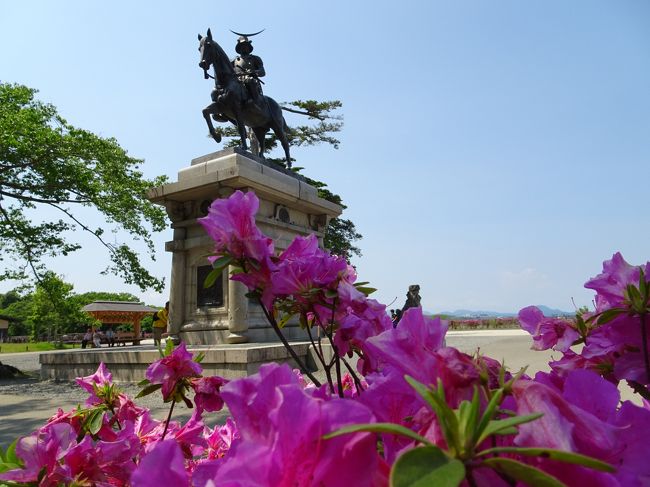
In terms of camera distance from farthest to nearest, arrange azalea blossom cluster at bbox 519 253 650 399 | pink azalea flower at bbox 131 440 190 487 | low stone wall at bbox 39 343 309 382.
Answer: low stone wall at bbox 39 343 309 382
azalea blossom cluster at bbox 519 253 650 399
pink azalea flower at bbox 131 440 190 487

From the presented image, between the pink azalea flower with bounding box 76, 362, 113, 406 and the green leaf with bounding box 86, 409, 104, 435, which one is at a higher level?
the pink azalea flower with bounding box 76, 362, 113, 406

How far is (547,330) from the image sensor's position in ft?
3.45

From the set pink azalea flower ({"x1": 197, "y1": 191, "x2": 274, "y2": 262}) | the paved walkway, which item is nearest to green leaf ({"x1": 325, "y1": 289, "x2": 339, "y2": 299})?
pink azalea flower ({"x1": 197, "y1": 191, "x2": 274, "y2": 262})

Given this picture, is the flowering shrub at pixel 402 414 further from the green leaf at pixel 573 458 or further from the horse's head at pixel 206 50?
the horse's head at pixel 206 50

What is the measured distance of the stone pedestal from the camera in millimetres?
9039

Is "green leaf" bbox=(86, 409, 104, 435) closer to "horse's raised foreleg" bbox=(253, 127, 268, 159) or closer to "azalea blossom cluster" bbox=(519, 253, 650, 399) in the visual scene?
"azalea blossom cluster" bbox=(519, 253, 650, 399)

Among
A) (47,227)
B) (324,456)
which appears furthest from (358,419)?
(47,227)

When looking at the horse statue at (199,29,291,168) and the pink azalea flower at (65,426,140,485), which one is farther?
the horse statue at (199,29,291,168)

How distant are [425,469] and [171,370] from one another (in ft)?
3.24

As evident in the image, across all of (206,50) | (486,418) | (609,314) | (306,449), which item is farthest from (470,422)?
(206,50)

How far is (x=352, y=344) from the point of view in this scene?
1089 millimetres

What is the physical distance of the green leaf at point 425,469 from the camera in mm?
325

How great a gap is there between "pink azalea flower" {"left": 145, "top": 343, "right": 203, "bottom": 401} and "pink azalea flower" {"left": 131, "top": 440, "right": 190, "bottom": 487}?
2.52 feet

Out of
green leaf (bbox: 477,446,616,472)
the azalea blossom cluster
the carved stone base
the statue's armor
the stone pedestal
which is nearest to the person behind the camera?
green leaf (bbox: 477,446,616,472)
